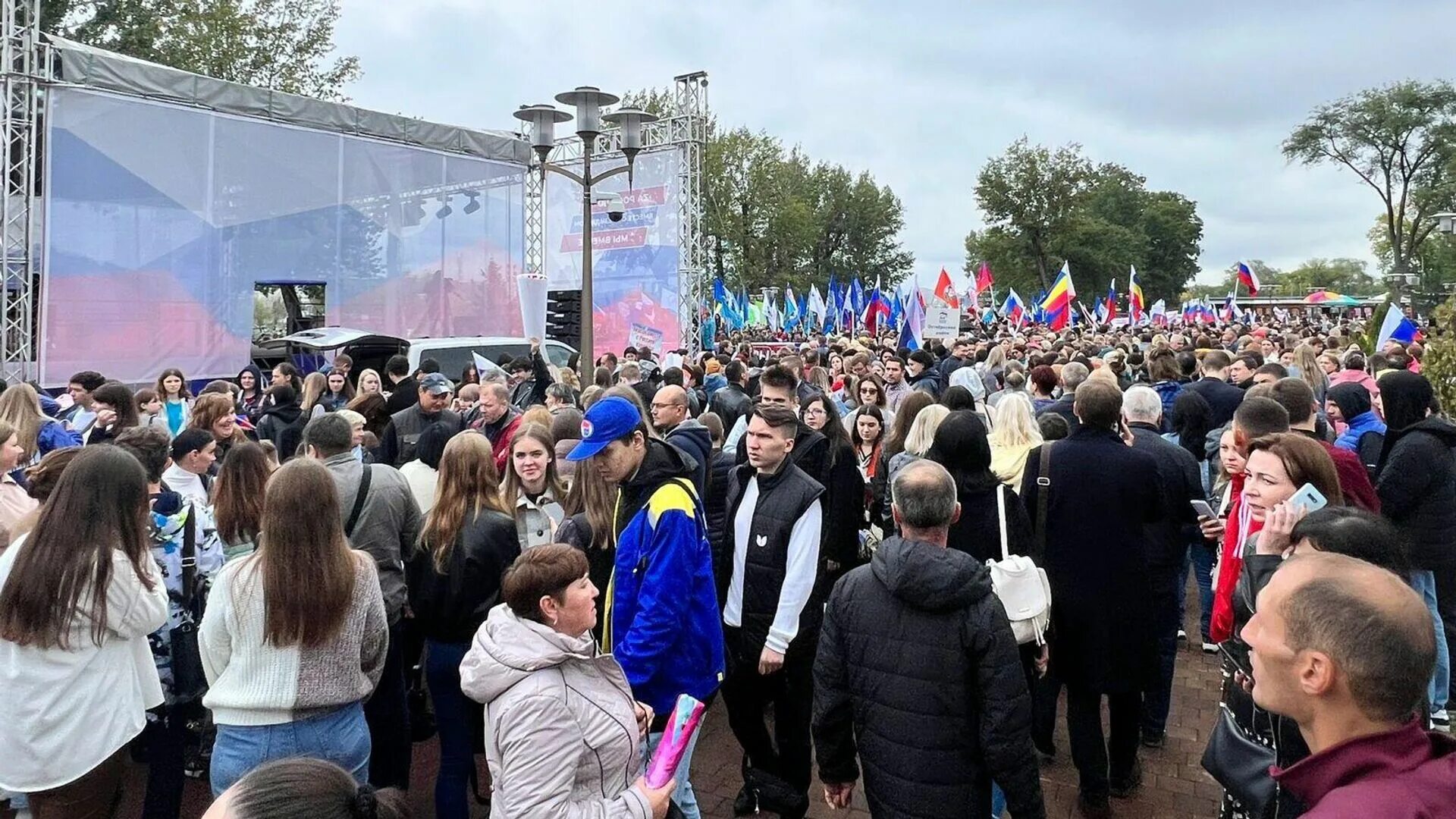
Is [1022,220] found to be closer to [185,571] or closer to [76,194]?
[76,194]

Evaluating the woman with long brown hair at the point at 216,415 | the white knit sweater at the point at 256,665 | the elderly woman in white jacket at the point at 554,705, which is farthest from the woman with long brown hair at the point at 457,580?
the woman with long brown hair at the point at 216,415

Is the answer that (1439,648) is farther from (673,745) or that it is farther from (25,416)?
(25,416)

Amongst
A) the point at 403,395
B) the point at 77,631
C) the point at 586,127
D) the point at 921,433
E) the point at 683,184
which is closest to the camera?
the point at 77,631

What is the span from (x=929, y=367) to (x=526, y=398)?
429 cm

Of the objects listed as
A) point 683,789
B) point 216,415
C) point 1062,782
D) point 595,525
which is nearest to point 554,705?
point 683,789

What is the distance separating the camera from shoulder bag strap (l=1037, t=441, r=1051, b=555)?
4141 millimetres

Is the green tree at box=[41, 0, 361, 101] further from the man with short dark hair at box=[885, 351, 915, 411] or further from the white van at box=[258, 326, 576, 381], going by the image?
the man with short dark hair at box=[885, 351, 915, 411]

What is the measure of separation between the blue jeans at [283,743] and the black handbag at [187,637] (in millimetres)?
1030

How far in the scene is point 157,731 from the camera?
12.1 feet

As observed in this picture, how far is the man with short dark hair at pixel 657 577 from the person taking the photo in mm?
3041

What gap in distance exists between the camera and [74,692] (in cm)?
291

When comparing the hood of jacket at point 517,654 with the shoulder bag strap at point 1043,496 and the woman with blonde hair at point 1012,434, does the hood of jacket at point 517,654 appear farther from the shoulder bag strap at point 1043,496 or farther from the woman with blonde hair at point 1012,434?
the woman with blonde hair at point 1012,434

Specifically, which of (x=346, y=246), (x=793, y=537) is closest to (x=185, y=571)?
(x=793, y=537)

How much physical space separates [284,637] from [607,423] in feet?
4.03
